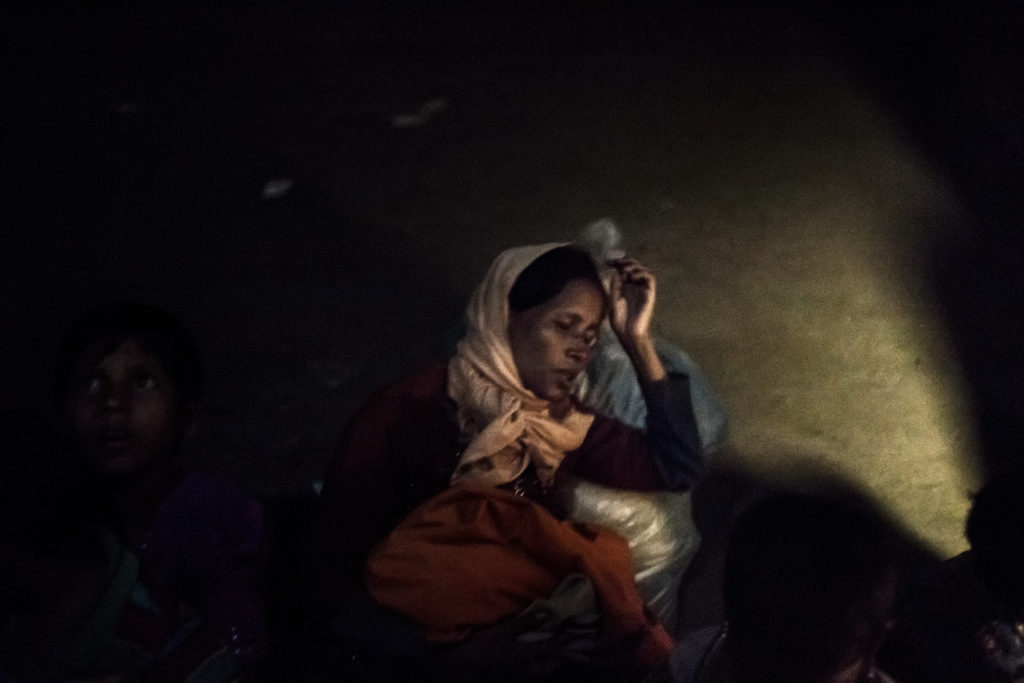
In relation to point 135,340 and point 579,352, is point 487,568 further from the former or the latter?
point 135,340

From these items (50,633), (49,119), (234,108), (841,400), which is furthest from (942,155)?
(50,633)

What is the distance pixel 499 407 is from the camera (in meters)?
2.28

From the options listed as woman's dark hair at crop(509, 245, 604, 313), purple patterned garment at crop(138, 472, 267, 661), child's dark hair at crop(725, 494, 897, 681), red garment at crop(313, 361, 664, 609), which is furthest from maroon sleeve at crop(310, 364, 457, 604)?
child's dark hair at crop(725, 494, 897, 681)

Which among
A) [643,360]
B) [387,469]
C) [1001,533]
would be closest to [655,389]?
[643,360]

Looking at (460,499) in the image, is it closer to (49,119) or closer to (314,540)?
(314,540)

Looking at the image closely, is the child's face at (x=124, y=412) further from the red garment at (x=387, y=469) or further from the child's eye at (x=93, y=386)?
the red garment at (x=387, y=469)

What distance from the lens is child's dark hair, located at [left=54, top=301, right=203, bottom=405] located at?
2143 mm

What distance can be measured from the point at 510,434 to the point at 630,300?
1.40 ft

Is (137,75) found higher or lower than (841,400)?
higher

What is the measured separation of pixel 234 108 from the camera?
2.33 metres

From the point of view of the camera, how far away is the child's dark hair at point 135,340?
214 centimetres

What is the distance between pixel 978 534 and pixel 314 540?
1501 millimetres

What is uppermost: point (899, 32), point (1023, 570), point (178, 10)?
point (178, 10)

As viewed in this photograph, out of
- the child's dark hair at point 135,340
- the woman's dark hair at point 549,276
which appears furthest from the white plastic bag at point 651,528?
the child's dark hair at point 135,340
